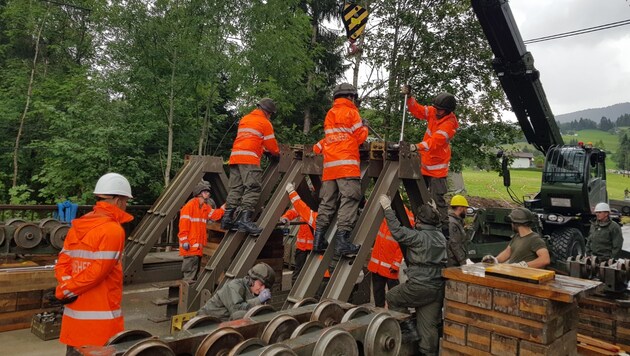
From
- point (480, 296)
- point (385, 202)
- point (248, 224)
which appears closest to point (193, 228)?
point (248, 224)

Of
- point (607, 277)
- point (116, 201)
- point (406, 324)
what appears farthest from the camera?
point (607, 277)

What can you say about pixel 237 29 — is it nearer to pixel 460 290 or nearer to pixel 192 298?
pixel 192 298

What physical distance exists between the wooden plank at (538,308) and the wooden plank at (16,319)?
569cm

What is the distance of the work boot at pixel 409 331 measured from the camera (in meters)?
4.12

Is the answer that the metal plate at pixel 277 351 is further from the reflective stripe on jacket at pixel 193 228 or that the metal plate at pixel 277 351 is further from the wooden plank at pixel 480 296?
the reflective stripe on jacket at pixel 193 228

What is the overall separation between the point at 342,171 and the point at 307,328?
84.1 inches

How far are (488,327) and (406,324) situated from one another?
972 millimetres

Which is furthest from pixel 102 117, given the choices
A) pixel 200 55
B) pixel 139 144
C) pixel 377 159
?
pixel 377 159

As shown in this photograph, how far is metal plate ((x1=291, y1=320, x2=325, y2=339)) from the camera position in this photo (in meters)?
3.01

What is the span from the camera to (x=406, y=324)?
429 centimetres

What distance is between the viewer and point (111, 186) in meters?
3.31

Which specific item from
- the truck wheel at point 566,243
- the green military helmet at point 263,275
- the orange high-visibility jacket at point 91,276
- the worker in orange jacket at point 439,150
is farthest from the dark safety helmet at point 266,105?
the truck wheel at point 566,243

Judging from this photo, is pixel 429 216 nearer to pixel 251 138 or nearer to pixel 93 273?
pixel 251 138

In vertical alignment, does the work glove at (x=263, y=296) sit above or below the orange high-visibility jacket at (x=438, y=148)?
below
